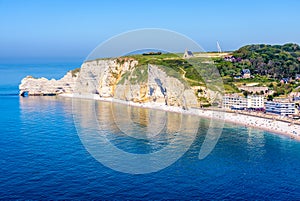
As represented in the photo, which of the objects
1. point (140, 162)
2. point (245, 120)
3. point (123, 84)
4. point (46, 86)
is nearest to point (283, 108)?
point (245, 120)

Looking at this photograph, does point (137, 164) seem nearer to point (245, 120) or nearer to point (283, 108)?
point (245, 120)

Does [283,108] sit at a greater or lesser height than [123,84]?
lesser

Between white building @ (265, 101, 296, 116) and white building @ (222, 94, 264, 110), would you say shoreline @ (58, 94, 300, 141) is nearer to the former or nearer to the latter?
white building @ (222, 94, 264, 110)

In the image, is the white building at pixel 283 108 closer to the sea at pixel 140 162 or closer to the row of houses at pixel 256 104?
the row of houses at pixel 256 104

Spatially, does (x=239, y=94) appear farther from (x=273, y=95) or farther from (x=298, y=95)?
(x=298, y=95)

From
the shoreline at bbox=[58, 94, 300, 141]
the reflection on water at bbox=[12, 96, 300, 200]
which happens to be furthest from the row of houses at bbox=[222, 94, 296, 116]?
the reflection on water at bbox=[12, 96, 300, 200]

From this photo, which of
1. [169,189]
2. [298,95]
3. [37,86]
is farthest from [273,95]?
[37,86]

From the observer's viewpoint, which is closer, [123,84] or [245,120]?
[245,120]

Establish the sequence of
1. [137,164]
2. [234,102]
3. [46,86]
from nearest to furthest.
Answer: [137,164] < [234,102] < [46,86]
